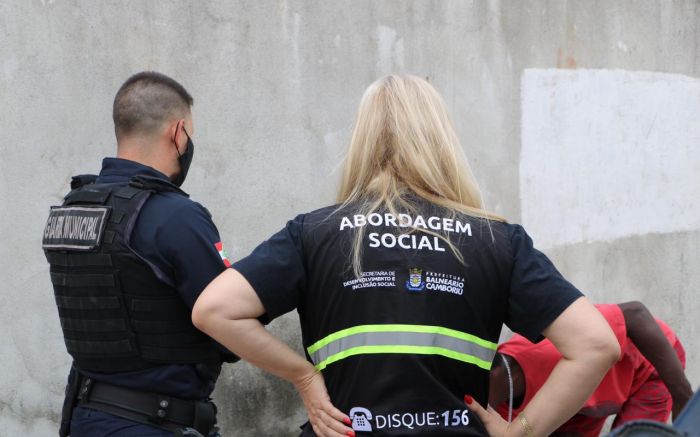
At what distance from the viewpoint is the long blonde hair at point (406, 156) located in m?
2.23

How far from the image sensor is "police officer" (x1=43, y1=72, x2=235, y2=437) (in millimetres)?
2613

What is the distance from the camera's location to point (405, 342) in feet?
6.95

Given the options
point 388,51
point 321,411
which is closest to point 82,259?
point 321,411

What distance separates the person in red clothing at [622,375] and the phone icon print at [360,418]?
47.4 inches

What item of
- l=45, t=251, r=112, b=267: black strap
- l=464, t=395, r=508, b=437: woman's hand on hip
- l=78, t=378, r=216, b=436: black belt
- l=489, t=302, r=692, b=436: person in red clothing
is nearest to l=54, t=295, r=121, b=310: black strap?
l=45, t=251, r=112, b=267: black strap

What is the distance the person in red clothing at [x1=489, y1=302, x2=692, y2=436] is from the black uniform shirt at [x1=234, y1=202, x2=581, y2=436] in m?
1.15

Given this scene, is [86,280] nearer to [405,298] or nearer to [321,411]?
[321,411]

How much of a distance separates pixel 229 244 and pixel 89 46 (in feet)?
3.90

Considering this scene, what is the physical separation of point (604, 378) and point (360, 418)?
5.54ft

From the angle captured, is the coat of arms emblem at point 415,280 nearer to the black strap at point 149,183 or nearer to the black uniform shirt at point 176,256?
the black uniform shirt at point 176,256

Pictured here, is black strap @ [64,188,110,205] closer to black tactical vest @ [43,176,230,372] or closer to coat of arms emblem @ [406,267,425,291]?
black tactical vest @ [43,176,230,372]

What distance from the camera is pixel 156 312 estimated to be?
2637 mm

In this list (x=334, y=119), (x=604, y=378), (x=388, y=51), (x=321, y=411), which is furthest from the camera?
(x=388, y=51)

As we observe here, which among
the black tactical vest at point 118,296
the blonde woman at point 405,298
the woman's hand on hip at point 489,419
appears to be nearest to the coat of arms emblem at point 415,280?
the blonde woman at point 405,298
